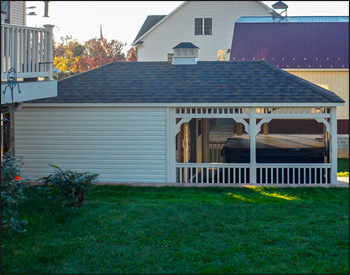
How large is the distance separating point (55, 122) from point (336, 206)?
725cm

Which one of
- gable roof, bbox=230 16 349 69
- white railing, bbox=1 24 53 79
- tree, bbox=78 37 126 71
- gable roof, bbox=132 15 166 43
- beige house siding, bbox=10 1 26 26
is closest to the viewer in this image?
white railing, bbox=1 24 53 79

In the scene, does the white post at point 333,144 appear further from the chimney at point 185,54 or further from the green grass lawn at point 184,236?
the chimney at point 185,54

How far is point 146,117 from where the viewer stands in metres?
13.9

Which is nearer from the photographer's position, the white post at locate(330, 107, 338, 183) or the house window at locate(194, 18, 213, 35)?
the white post at locate(330, 107, 338, 183)

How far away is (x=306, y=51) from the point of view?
2381 centimetres

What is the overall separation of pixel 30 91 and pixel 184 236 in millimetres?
4746

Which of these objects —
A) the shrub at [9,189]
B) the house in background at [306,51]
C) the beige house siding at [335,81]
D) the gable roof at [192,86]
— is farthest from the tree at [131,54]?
the shrub at [9,189]

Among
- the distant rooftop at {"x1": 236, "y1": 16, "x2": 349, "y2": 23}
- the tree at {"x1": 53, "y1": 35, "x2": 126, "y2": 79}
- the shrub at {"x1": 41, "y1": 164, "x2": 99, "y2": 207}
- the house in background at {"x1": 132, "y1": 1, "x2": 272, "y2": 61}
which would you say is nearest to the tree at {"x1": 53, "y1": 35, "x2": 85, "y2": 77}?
the tree at {"x1": 53, "y1": 35, "x2": 126, "y2": 79}

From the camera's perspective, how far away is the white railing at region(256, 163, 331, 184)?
13.6m

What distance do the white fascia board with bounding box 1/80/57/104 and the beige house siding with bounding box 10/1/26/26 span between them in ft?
6.03

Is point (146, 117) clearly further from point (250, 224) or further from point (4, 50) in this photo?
point (250, 224)

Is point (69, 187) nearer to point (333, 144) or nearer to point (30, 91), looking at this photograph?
point (30, 91)

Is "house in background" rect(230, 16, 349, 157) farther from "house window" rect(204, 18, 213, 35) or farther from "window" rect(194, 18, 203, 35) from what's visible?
"window" rect(194, 18, 203, 35)

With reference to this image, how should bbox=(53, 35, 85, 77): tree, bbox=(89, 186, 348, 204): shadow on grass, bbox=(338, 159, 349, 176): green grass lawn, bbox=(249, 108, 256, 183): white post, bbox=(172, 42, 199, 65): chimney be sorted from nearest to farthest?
bbox=(89, 186, 348, 204): shadow on grass < bbox=(249, 108, 256, 183): white post < bbox=(172, 42, 199, 65): chimney < bbox=(338, 159, 349, 176): green grass lawn < bbox=(53, 35, 85, 77): tree
